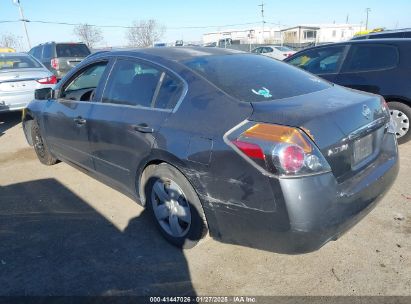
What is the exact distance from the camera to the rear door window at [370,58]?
5012 millimetres

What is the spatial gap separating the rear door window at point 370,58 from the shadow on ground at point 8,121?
6.90 meters

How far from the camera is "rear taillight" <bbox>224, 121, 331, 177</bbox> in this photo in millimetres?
2100

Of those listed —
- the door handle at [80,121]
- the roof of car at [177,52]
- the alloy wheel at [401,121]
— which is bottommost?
the alloy wheel at [401,121]

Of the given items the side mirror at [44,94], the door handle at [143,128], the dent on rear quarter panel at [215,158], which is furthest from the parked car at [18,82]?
the dent on rear quarter panel at [215,158]

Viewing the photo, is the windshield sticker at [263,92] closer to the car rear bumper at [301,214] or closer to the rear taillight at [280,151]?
the rear taillight at [280,151]

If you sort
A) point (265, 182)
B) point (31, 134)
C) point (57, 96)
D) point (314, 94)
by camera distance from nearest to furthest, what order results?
point (265, 182)
point (314, 94)
point (57, 96)
point (31, 134)

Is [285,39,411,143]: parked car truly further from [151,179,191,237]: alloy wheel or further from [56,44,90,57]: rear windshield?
[56,44,90,57]: rear windshield

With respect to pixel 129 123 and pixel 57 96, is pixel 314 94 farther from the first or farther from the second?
pixel 57 96

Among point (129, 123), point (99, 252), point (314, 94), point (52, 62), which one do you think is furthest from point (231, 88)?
point (52, 62)

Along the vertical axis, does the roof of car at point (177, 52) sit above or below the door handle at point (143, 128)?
above

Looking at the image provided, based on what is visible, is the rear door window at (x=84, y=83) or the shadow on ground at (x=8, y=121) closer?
the rear door window at (x=84, y=83)

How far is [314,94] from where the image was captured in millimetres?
2773

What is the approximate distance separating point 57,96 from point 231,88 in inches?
102

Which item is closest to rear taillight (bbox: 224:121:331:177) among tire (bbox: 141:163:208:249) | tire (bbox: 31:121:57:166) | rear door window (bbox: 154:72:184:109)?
tire (bbox: 141:163:208:249)
